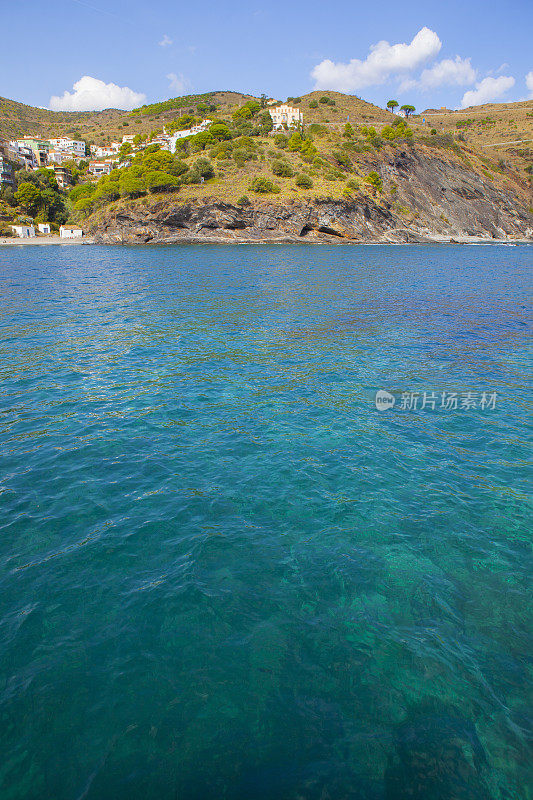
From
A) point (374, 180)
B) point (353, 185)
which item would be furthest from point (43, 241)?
point (374, 180)

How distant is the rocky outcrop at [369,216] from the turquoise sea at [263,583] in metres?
81.3

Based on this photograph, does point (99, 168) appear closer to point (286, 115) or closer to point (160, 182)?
point (286, 115)

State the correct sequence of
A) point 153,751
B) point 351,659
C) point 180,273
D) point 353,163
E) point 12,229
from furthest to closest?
point 353,163
point 12,229
point 180,273
point 351,659
point 153,751

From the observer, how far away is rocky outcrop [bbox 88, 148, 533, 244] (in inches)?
3573

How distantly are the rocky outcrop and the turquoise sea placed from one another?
81290 millimetres

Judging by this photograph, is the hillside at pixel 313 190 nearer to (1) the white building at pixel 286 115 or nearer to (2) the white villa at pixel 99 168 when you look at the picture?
(1) the white building at pixel 286 115

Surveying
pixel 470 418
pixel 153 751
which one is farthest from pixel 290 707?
pixel 470 418

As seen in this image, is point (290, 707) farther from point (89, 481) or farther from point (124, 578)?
point (89, 481)

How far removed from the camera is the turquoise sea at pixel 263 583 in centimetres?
493

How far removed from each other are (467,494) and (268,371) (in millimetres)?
9431

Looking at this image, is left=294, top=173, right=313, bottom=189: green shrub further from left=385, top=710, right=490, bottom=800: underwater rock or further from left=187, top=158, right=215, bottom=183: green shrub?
left=385, top=710, right=490, bottom=800: underwater rock

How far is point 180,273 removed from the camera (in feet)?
155

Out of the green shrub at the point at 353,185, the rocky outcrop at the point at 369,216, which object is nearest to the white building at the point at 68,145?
the rocky outcrop at the point at 369,216

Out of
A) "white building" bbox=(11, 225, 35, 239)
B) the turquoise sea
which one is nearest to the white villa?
"white building" bbox=(11, 225, 35, 239)
